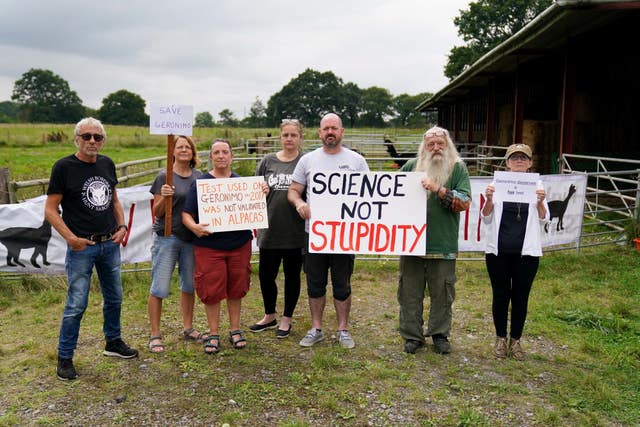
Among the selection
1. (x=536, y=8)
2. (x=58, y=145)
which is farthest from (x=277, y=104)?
(x=58, y=145)

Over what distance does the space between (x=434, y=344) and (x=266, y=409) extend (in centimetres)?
→ 172

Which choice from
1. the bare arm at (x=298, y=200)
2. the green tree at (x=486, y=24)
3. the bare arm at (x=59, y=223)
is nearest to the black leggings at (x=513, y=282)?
the bare arm at (x=298, y=200)

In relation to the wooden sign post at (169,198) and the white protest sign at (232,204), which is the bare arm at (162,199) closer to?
the wooden sign post at (169,198)

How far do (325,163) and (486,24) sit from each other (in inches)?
1990

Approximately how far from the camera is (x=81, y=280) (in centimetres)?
398

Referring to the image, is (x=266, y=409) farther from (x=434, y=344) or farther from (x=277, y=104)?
(x=277, y=104)

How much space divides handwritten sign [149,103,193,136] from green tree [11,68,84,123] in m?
106

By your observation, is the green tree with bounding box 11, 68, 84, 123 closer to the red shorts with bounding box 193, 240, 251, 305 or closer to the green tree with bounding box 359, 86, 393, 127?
the green tree with bounding box 359, 86, 393, 127

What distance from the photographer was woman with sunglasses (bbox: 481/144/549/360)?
13.7 feet

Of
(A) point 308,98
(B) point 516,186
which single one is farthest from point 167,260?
(A) point 308,98

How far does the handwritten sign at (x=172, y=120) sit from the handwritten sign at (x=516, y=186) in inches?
98.5

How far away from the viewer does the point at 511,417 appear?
11.4 feet

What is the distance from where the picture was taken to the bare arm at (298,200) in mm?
4379

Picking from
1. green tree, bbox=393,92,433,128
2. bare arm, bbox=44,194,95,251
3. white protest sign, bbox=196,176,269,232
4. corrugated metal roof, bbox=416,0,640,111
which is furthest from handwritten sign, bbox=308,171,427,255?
green tree, bbox=393,92,433,128
